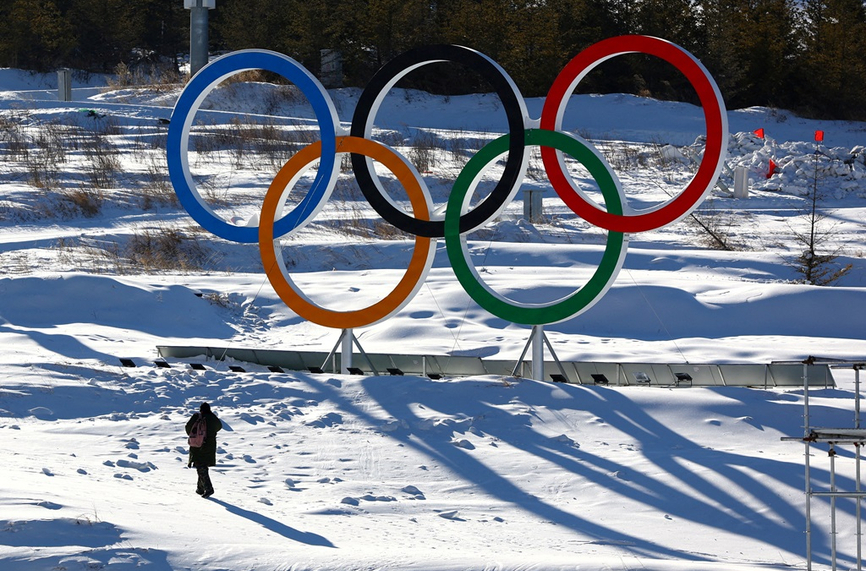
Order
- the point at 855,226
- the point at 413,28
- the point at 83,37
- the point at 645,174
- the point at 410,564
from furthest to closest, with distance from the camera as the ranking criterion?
the point at 83,37 < the point at 413,28 < the point at 645,174 < the point at 855,226 < the point at 410,564

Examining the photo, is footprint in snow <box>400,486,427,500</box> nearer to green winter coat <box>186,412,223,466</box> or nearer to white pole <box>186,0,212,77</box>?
green winter coat <box>186,412,223,466</box>

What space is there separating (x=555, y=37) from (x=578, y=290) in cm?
3037

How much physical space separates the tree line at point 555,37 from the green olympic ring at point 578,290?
28.5 meters

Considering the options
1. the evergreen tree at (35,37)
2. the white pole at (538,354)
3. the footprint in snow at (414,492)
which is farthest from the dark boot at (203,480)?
the evergreen tree at (35,37)

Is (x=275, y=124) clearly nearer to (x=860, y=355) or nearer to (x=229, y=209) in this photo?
(x=229, y=209)

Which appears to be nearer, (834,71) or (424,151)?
(424,151)

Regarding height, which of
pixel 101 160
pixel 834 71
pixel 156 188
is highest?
pixel 834 71

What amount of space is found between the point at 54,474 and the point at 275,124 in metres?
24.1

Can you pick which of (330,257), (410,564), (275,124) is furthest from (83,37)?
(410,564)

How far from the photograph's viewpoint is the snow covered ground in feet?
24.2

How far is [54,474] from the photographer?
8.41 meters

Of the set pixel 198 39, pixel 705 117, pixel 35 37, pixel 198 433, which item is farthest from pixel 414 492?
pixel 35 37

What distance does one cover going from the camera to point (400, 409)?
11.0 m

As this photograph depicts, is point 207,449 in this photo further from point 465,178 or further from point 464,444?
point 465,178
